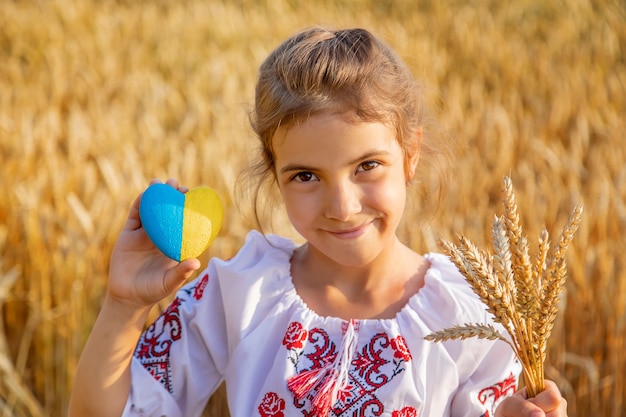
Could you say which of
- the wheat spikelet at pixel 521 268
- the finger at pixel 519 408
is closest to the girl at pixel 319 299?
the finger at pixel 519 408

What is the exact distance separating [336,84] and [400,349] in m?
0.57

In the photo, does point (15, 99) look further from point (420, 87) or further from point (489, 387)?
→ point (489, 387)

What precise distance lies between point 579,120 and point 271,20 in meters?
3.31

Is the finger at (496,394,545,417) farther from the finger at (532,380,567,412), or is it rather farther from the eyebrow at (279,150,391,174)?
the eyebrow at (279,150,391,174)

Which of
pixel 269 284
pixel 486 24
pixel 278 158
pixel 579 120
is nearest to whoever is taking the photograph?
pixel 278 158

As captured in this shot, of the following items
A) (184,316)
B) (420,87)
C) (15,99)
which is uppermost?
(15,99)

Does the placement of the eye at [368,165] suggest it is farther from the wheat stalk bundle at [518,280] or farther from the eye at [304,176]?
the wheat stalk bundle at [518,280]

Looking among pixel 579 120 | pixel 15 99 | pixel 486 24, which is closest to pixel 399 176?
pixel 579 120

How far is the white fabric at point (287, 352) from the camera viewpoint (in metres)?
1.76

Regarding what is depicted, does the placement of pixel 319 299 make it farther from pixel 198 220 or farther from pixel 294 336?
pixel 198 220

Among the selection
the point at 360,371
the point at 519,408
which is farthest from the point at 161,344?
the point at 519,408

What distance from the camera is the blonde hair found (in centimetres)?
169

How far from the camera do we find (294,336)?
183 centimetres

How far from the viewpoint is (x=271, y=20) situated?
673 centimetres
